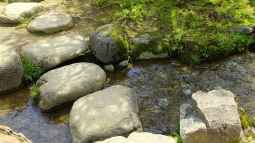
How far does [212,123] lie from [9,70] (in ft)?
11.6

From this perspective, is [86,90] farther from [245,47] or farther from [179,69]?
[245,47]

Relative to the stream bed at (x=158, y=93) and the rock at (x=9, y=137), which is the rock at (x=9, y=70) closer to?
the stream bed at (x=158, y=93)

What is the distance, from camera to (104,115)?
6.30m

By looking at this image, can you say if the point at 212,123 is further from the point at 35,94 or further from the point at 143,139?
the point at 35,94

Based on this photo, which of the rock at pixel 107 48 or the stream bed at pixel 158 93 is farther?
the rock at pixel 107 48

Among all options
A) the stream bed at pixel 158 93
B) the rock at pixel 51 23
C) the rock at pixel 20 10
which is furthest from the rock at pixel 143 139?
the rock at pixel 20 10

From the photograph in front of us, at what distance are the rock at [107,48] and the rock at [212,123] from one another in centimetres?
221

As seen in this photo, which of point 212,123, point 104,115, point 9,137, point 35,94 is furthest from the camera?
Result: point 35,94

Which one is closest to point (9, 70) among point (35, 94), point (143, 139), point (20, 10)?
point (35, 94)

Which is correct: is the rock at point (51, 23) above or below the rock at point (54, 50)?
above

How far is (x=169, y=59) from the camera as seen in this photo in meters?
7.95

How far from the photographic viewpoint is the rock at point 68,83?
7004 millimetres

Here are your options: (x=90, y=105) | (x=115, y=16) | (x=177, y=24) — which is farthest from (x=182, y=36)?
(x=90, y=105)

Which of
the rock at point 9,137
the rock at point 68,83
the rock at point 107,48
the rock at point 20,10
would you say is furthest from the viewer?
the rock at point 20,10
